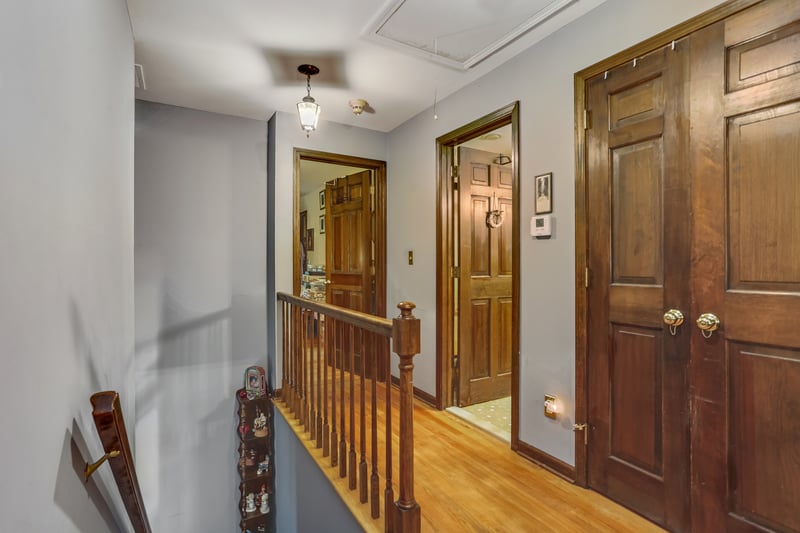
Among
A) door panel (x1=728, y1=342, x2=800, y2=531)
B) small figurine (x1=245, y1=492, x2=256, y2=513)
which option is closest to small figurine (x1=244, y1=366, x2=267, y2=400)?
small figurine (x1=245, y1=492, x2=256, y2=513)

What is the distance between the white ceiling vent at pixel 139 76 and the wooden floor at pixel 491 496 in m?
2.73

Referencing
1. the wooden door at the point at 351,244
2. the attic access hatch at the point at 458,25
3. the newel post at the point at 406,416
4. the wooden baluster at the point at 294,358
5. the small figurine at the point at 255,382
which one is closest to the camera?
the newel post at the point at 406,416

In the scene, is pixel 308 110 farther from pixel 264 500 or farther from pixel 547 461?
pixel 264 500

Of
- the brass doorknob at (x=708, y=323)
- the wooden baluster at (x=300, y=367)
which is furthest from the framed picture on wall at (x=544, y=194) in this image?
the wooden baluster at (x=300, y=367)

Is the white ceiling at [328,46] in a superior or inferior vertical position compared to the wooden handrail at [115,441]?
superior

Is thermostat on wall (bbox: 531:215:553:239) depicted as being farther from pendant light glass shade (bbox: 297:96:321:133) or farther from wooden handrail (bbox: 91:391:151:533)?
wooden handrail (bbox: 91:391:151:533)

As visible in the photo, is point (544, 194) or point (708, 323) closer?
point (708, 323)

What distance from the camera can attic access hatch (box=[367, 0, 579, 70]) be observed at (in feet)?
6.59

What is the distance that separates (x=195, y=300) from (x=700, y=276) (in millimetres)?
3461

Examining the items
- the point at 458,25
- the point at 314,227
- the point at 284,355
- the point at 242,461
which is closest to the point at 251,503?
the point at 242,461

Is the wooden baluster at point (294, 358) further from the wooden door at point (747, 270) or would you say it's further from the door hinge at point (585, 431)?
the wooden door at point (747, 270)

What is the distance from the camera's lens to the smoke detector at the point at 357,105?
10.3 feet

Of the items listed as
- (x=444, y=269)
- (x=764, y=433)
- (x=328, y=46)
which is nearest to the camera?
(x=764, y=433)

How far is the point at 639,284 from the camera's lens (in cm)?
182
